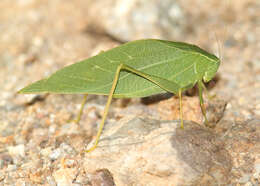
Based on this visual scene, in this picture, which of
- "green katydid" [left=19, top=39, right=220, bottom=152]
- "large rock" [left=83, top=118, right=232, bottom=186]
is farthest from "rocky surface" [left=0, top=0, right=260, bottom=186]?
"green katydid" [left=19, top=39, right=220, bottom=152]

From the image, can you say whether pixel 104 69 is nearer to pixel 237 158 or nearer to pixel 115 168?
pixel 115 168

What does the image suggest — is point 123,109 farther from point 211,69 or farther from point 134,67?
point 211,69

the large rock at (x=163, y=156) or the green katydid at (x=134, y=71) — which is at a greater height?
the green katydid at (x=134, y=71)

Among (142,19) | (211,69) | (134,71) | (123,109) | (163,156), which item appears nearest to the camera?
(163,156)

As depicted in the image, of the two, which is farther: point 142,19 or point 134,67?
point 142,19

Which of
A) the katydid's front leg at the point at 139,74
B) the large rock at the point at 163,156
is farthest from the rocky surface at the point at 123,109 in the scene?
the katydid's front leg at the point at 139,74

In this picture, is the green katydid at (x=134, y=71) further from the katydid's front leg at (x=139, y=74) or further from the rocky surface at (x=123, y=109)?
the rocky surface at (x=123, y=109)

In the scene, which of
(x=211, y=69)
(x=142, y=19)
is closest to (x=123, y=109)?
(x=211, y=69)

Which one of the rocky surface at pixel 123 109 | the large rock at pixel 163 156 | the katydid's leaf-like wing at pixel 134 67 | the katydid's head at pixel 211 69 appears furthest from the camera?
the katydid's head at pixel 211 69

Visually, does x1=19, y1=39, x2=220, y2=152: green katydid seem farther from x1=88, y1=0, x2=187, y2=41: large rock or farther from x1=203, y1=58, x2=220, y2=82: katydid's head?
x1=88, y1=0, x2=187, y2=41: large rock
